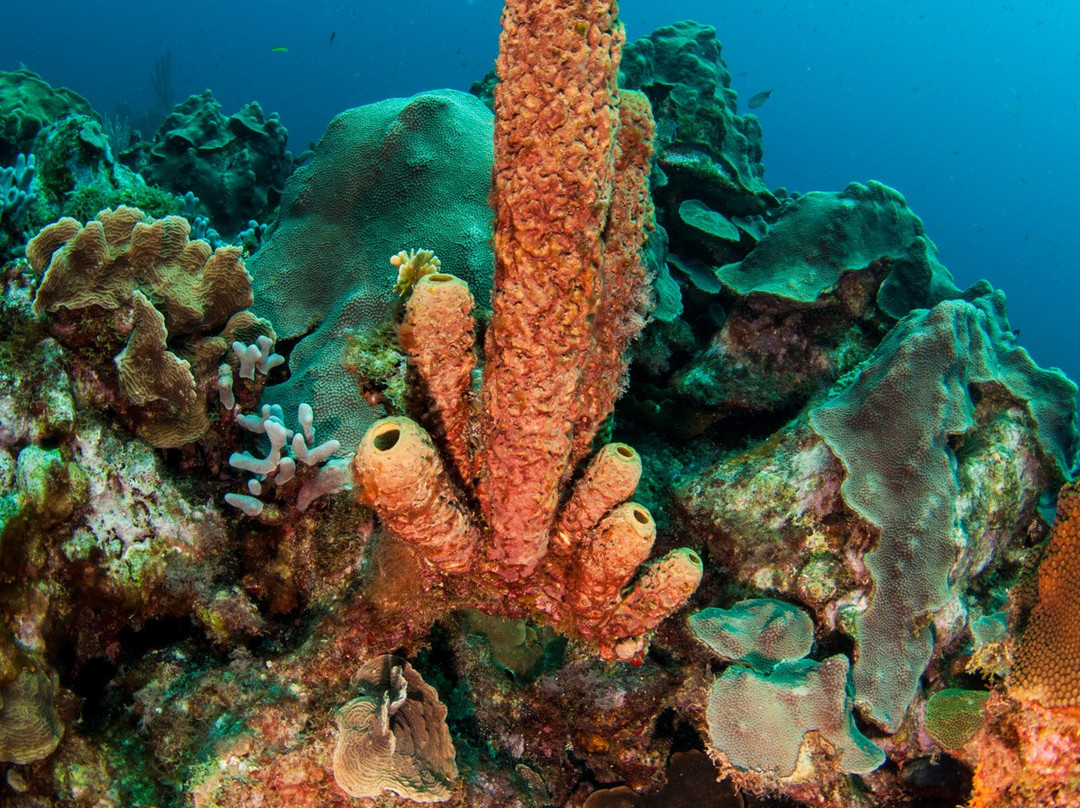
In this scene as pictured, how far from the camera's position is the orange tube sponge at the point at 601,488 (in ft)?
7.18

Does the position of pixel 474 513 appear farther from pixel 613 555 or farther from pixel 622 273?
pixel 622 273

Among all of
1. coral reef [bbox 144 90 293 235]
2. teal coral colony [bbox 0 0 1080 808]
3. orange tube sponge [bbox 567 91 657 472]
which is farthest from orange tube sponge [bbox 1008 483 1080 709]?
coral reef [bbox 144 90 293 235]

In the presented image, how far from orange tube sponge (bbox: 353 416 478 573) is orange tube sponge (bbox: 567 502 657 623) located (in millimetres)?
507

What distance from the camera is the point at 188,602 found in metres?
2.46

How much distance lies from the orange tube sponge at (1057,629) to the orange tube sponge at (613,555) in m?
2.10

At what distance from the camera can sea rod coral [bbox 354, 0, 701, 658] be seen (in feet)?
5.64

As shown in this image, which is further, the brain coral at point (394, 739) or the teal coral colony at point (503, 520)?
the brain coral at point (394, 739)

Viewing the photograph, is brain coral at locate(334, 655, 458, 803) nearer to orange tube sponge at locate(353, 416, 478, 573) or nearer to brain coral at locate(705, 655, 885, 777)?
orange tube sponge at locate(353, 416, 478, 573)

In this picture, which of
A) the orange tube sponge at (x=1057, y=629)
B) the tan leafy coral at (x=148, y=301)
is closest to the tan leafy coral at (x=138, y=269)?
the tan leafy coral at (x=148, y=301)

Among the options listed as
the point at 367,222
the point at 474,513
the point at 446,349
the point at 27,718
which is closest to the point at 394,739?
the point at 474,513

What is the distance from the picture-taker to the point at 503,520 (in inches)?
89.6

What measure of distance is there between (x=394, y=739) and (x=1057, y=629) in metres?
3.04

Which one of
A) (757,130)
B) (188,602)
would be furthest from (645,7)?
(188,602)

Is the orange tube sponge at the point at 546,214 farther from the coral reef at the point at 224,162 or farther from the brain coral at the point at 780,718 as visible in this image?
the coral reef at the point at 224,162
